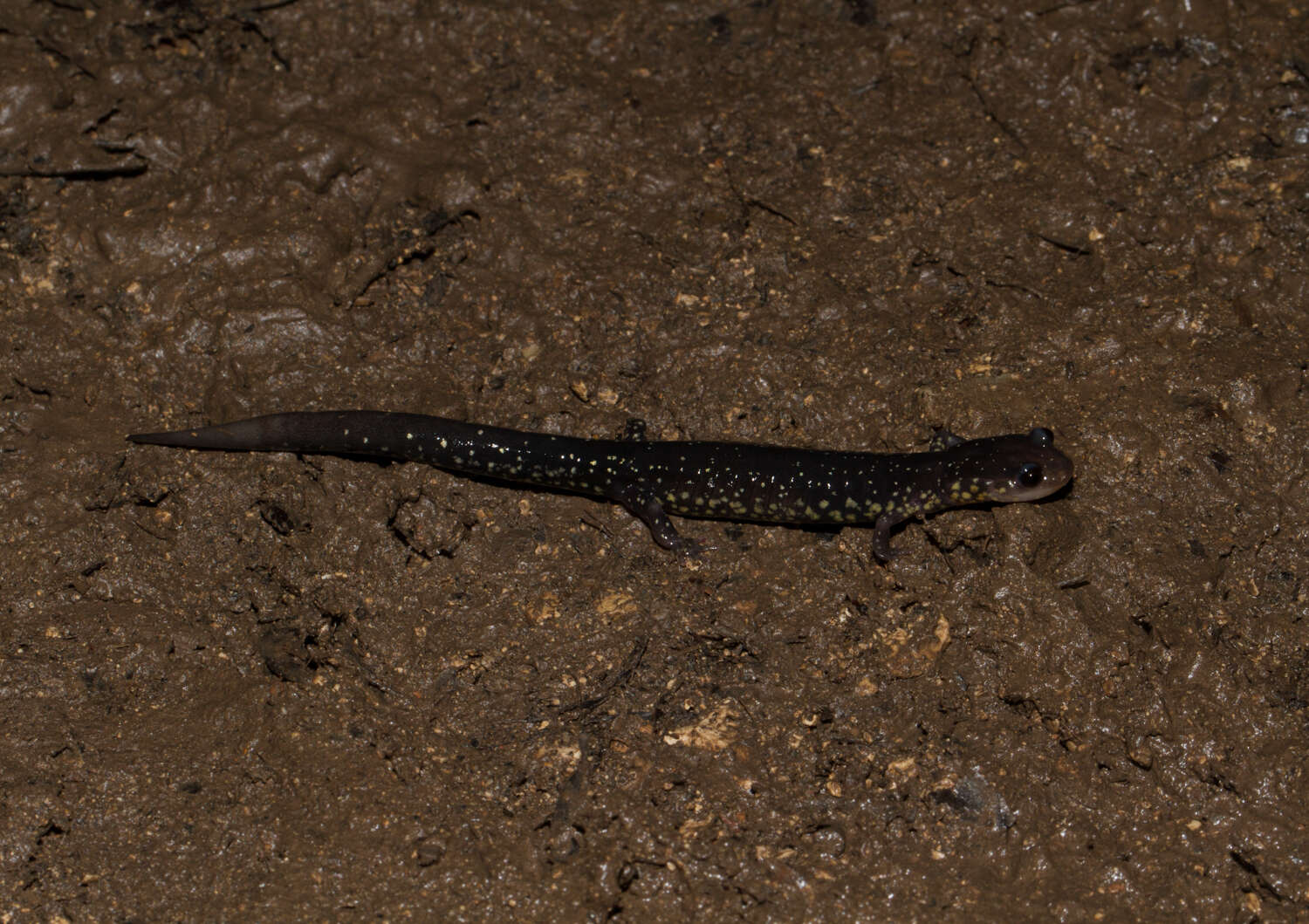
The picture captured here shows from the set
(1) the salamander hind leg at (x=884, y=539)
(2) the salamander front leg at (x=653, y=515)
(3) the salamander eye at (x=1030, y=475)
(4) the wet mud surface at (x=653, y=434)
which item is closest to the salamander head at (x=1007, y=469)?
(3) the salamander eye at (x=1030, y=475)

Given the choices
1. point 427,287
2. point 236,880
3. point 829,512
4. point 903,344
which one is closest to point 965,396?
point 903,344

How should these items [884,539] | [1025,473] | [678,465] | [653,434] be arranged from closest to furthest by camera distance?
[1025,473], [884,539], [678,465], [653,434]

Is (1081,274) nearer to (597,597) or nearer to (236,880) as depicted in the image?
(597,597)

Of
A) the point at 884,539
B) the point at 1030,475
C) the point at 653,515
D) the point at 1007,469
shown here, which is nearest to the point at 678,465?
→ the point at 653,515

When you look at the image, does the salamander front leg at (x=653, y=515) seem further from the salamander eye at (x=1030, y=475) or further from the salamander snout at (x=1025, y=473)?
the salamander eye at (x=1030, y=475)

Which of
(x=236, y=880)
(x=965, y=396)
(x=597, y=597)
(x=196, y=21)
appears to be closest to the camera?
(x=236, y=880)

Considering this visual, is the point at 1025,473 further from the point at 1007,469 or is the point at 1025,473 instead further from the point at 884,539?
the point at 884,539

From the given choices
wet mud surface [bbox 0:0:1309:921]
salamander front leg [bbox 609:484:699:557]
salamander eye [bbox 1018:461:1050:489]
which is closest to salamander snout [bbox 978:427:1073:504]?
salamander eye [bbox 1018:461:1050:489]
